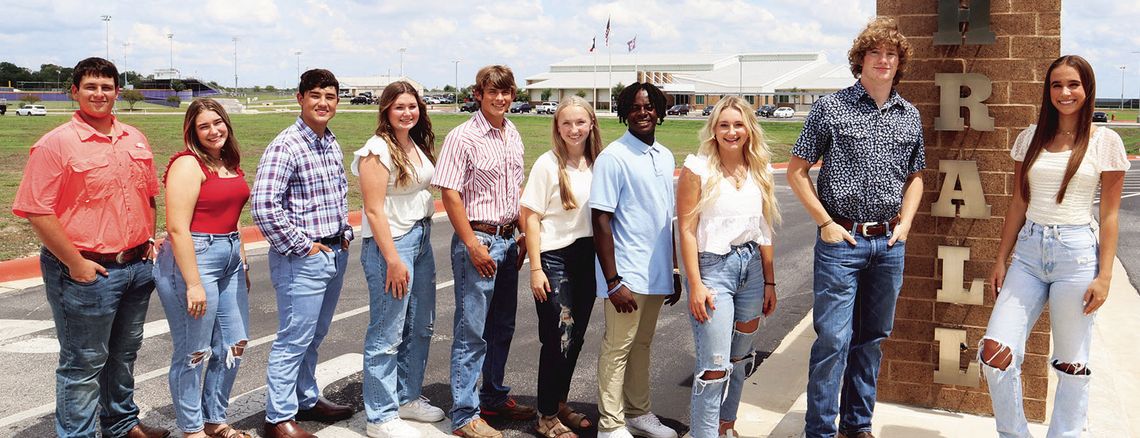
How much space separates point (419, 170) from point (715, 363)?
5.94 feet

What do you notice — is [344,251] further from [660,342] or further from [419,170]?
[660,342]

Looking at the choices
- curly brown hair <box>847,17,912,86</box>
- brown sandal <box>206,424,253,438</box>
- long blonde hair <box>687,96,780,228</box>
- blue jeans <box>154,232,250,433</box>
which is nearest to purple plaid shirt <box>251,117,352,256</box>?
blue jeans <box>154,232,250,433</box>

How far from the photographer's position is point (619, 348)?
464 centimetres

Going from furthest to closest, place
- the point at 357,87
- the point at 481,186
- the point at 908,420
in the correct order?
1. the point at 357,87
2. the point at 908,420
3. the point at 481,186

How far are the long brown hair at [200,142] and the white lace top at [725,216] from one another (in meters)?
2.22

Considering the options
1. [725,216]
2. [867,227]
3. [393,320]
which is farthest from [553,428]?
[867,227]

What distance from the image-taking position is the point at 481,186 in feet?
15.8

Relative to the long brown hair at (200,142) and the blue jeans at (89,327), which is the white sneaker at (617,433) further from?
the blue jeans at (89,327)

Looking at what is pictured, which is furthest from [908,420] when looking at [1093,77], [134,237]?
[134,237]

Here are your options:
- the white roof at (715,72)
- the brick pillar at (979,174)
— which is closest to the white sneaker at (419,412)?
the brick pillar at (979,174)

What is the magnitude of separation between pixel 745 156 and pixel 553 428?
5.87 ft

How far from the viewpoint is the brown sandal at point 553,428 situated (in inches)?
196

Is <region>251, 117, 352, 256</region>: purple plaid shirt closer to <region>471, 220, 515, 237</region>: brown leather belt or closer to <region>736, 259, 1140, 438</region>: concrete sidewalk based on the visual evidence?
<region>471, 220, 515, 237</region>: brown leather belt

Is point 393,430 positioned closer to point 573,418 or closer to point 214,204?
point 573,418
